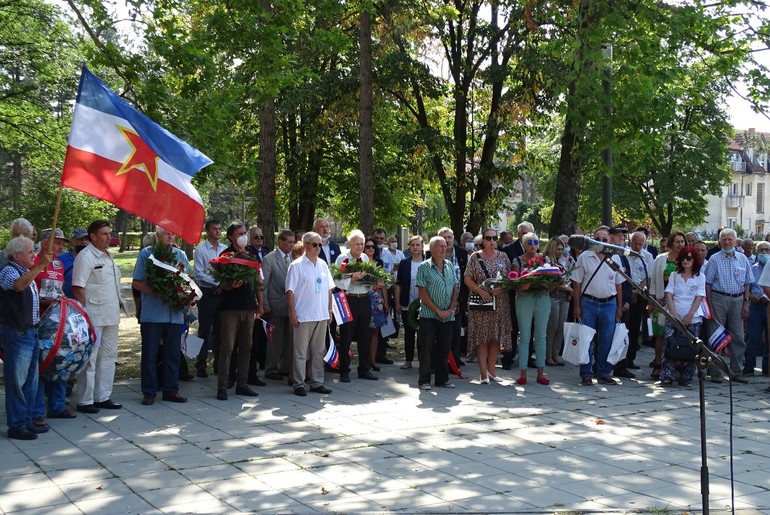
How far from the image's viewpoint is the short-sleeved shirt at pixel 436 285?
38.0 feet

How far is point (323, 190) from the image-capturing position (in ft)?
100

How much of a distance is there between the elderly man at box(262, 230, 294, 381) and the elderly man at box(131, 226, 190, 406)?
1.66 m

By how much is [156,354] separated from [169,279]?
0.95 m

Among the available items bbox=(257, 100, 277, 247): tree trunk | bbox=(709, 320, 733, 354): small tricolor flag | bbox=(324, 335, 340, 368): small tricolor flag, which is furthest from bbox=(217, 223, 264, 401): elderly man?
bbox=(257, 100, 277, 247): tree trunk

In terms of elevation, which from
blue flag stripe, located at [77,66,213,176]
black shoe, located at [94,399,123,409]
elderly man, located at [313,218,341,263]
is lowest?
black shoe, located at [94,399,123,409]

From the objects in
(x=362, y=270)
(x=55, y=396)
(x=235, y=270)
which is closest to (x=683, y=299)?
(x=362, y=270)

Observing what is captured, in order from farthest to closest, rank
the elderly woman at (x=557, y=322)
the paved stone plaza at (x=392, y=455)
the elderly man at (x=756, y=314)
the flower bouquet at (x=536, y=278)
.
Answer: the elderly woman at (x=557, y=322) < the elderly man at (x=756, y=314) < the flower bouquet at (x=536, y=278) < the paved stone plaza at (x=392, y=455)

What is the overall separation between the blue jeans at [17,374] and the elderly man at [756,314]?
10.2 metres

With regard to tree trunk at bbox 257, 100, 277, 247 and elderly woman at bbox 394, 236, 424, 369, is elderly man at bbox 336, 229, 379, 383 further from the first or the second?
tree trunk at bbox 257, 100, 277, 247

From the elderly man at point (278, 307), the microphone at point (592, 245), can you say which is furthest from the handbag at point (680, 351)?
the microphone at point (592, 245)

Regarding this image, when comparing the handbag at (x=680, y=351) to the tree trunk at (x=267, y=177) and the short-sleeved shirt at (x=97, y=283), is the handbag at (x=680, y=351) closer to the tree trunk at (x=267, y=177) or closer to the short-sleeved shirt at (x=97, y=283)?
the short-sleeved shirt at (x=97, y=283)

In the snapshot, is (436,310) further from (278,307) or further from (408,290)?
(278,307)

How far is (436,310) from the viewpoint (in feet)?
37.8

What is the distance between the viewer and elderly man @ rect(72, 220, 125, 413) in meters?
9.57
